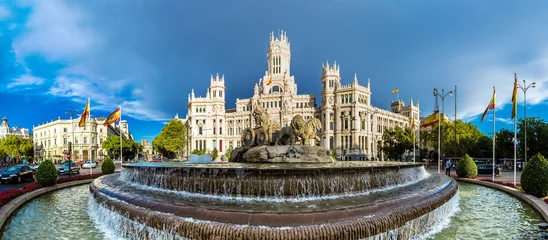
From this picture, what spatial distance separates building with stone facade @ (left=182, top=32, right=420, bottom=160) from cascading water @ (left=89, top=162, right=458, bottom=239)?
6771cm

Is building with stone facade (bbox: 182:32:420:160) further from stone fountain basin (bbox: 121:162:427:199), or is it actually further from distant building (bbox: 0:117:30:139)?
distant building (bbox: 0:117:30:139)

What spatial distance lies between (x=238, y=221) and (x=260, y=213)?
544 millimetres

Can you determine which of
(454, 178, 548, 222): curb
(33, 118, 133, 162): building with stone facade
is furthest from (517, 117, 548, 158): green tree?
(33, 118, 133, 162): building with stone facade

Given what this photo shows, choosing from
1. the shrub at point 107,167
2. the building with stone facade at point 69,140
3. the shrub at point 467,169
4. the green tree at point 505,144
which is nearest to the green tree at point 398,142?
the green tree at point 505,144

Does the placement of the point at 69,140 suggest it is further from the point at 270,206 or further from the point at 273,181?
the point at 270,206

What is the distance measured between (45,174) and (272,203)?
16738 millimetres

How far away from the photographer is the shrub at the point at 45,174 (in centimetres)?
1853

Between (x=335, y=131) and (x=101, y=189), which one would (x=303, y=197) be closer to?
(x=101, y=189)

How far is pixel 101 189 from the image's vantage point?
471 inches

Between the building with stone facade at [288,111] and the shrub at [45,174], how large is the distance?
66.8 metres

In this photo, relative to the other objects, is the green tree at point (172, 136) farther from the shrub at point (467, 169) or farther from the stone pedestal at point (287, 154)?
the shrub at point (467, 169)

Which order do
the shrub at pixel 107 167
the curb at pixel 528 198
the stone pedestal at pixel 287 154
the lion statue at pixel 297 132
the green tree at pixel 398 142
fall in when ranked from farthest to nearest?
the green tree at pixel 398 142
the shrub at pixel 107 167
the lion statue at pixel 297 132
the stone pedestal at pixel 287 154
the curb at pixel 528 198

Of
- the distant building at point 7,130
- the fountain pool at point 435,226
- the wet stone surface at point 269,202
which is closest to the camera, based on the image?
the wet stone surface at point 269,202

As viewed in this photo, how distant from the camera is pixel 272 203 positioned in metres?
9.39
